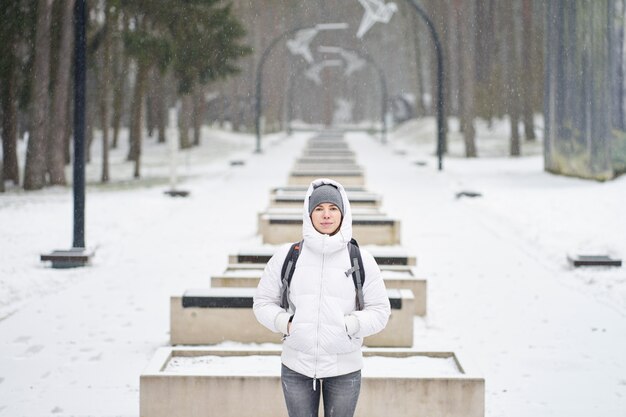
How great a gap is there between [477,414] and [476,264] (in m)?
7.36

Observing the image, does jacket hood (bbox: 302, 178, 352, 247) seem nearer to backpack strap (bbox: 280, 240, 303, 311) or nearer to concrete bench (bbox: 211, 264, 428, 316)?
backpack strap (bbox: 280, 240, 303, 311)

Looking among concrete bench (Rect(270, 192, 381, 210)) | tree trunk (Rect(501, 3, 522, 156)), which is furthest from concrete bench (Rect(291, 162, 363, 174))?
tree trunk (Rect(501, 3, 522, 156))

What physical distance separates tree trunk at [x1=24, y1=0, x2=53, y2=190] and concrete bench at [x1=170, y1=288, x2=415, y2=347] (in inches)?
606

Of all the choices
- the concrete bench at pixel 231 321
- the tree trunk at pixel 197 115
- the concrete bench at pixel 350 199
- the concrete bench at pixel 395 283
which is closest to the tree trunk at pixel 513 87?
the tree trunk at pixel 197 115

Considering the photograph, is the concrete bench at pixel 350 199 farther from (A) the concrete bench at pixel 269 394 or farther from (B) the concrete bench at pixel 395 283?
(A) the concrete bench at pixel 269 394

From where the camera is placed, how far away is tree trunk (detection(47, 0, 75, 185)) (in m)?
23.3

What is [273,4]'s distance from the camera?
58.1 metres

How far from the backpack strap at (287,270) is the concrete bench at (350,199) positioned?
1207 centimetres

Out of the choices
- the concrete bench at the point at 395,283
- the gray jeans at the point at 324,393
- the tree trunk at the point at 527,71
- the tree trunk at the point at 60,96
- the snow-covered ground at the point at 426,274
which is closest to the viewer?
the gray jeans at the point at 324,393

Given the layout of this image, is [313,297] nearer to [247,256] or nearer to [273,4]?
[247,256]

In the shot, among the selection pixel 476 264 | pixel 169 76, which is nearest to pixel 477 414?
pixel 476 264

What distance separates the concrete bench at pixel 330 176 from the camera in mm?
21859

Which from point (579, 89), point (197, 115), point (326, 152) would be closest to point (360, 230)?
point (579, 89)

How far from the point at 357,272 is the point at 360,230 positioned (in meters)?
9.37
